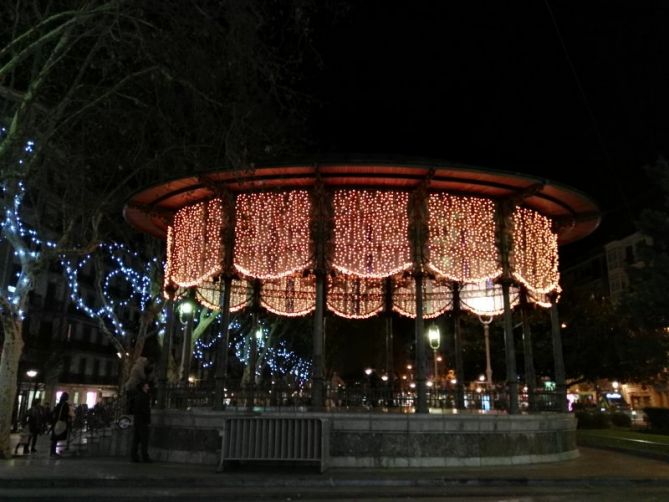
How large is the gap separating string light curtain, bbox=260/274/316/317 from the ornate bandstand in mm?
7436

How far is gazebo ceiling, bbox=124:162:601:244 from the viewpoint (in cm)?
1641

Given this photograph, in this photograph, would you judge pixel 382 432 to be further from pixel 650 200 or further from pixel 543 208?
pixel 650 200

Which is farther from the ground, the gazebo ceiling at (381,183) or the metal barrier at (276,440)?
the gazebo ceiling at (381,183)

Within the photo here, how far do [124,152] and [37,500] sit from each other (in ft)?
45.0

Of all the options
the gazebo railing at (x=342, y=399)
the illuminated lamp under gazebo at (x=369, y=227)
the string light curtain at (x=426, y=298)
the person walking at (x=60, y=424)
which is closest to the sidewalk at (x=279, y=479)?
the gazebo railing at (x=342, y=399)

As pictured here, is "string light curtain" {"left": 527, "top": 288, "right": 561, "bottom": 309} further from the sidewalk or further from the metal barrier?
the metal barrier

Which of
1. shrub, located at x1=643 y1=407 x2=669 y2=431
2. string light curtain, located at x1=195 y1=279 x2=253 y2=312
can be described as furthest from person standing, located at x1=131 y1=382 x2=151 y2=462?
shrub, located at x1=643 y1=407 x2=669 y2=431

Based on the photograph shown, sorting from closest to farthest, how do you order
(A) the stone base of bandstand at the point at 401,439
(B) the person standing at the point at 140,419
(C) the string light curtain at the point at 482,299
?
(A) the stone base of bandstand at the point at 401,439
(B) the person standing at the point at 140,419
(C) the string light curtain at the point at 482,299

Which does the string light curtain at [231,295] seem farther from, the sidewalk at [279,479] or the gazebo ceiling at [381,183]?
the sidewalk at [279,479]

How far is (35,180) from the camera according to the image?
20.1 metres

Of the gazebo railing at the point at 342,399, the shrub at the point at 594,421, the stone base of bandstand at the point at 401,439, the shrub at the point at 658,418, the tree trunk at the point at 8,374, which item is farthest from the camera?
the shrub at the point at 594,421

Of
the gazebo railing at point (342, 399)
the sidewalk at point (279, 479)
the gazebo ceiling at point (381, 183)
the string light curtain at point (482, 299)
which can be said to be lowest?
the sidewalk at point (279, 479)

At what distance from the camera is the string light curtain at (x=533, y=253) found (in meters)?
17.8

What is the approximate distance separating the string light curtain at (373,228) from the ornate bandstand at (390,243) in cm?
3
